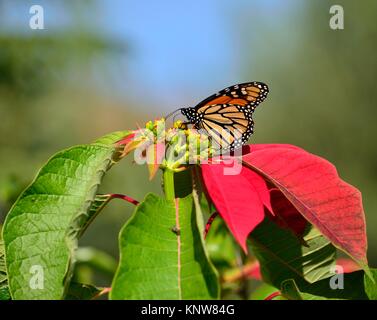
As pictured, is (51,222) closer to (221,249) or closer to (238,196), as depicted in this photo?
(238,196)

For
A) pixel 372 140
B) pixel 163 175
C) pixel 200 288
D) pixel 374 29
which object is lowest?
pixel 372 140

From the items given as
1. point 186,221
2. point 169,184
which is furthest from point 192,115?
point 186,221

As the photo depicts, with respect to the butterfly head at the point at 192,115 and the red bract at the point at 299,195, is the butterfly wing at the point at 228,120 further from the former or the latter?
the red bract at the point at 299,195

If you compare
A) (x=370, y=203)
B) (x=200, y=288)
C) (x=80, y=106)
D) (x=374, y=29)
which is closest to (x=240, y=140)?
(x=200, y=288)

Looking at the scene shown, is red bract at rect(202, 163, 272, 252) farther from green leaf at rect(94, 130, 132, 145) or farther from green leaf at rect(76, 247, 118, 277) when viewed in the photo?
green leaf at rect(76, 247, 118, 277)

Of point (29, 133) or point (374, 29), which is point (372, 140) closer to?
point (374, 29)
